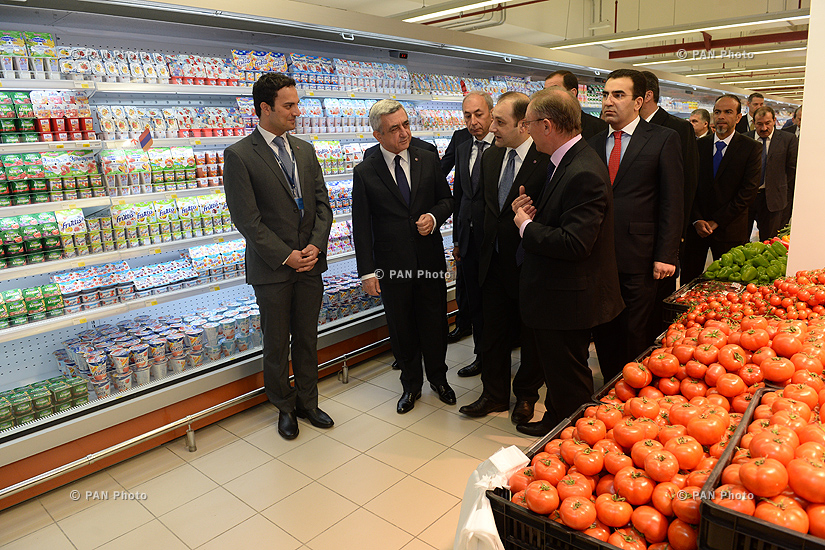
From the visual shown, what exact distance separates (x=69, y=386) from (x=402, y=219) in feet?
7.19

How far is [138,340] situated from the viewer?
3482 mm

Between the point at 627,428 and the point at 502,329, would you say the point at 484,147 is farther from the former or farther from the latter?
the point at 627,428

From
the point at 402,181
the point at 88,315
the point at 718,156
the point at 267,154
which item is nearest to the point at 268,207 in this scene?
the point at 267,154

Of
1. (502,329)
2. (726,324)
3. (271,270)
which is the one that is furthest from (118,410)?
(726,324)

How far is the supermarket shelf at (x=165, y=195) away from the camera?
3287 mm

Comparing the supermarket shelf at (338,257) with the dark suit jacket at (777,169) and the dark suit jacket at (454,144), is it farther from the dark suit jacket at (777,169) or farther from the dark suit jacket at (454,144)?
the dark suit jacket at (777,169)

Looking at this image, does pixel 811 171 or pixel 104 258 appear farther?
pixel 104 258

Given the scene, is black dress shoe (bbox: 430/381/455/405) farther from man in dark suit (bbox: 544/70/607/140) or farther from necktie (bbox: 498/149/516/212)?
man in dark suit (bbox: 544/70/607/140)

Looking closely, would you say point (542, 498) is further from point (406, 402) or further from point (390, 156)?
point (390, 156)

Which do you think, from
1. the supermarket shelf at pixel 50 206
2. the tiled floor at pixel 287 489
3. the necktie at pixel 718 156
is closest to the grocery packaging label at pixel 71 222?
the supermarket shelf at pixel 50 206

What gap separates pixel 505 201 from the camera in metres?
3.26

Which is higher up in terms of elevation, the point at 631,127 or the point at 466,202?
the point at 631,127

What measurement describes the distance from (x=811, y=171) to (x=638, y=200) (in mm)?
854
